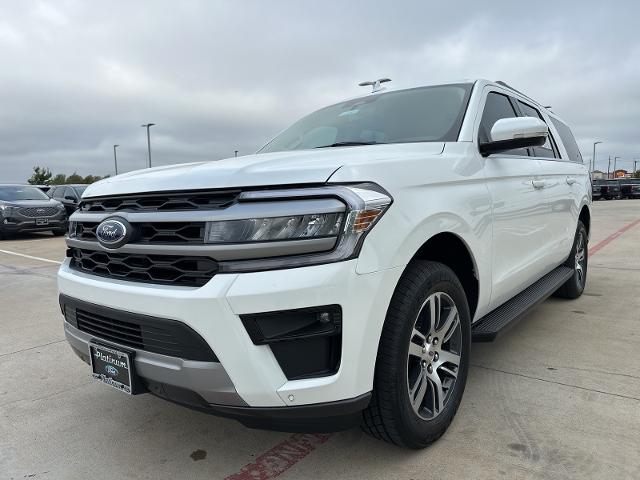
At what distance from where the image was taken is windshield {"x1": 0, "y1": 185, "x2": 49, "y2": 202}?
14.4 m

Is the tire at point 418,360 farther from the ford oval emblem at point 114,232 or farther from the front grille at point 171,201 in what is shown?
the ford oval emblem at point 114,232

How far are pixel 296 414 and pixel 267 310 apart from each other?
1.38 ft

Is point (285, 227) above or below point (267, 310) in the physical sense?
above

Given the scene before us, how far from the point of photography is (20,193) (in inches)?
Answer: 580

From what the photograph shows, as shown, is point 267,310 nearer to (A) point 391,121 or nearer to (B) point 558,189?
(A) point 391,121

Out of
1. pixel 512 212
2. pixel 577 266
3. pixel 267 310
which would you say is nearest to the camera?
pixel 267 310

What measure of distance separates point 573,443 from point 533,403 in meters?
0.44

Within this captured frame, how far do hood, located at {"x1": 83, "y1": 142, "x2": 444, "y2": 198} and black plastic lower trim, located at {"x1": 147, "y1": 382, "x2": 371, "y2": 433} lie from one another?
828 mm

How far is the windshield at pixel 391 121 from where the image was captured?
3.01 m

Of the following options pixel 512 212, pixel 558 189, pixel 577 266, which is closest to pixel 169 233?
pixel 512 212

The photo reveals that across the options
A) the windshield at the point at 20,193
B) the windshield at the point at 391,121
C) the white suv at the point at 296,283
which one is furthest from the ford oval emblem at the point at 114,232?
the windshield at the point at 20,193

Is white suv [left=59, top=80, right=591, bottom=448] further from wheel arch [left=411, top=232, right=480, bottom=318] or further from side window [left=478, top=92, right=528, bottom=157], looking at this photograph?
side window [left=478, top=92, right=528, bottom=157]

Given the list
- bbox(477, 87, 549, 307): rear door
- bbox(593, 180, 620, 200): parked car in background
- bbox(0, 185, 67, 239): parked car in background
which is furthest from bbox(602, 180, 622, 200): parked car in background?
bbox(477, 87, 549, 307): rear door

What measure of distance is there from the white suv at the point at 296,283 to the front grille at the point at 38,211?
12.8 metres
